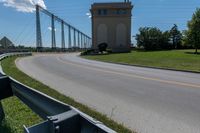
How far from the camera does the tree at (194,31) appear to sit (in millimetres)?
55375

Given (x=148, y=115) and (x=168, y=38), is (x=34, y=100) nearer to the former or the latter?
(x=148, y=115)

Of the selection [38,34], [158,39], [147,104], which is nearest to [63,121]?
[147,104]

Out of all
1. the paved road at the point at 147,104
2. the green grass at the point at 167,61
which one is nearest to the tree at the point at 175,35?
the green grass at the point at 167,61

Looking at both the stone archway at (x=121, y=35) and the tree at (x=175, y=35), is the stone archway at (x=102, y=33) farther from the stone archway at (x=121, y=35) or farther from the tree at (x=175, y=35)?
the tree at (x=175, y=35)

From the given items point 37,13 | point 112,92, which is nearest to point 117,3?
point 37,13

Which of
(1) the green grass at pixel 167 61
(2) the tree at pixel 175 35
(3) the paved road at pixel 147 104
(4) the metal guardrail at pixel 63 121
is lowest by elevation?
(1) the green grass at pixel 167 61

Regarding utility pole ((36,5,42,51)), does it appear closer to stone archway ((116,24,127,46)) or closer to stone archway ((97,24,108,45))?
stone archway ((97,24,108,45))

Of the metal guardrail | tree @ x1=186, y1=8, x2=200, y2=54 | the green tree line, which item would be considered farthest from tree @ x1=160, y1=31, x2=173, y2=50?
the metal guardrail

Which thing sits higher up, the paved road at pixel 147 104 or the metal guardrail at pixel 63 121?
the metal guardrail at pixel 63 121

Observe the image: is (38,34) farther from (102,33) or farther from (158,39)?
(158,39)

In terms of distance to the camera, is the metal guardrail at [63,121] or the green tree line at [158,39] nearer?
the metal guardrail at [63,121]

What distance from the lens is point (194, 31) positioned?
55594mm

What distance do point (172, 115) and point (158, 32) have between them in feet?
270

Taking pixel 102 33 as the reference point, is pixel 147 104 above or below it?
below
